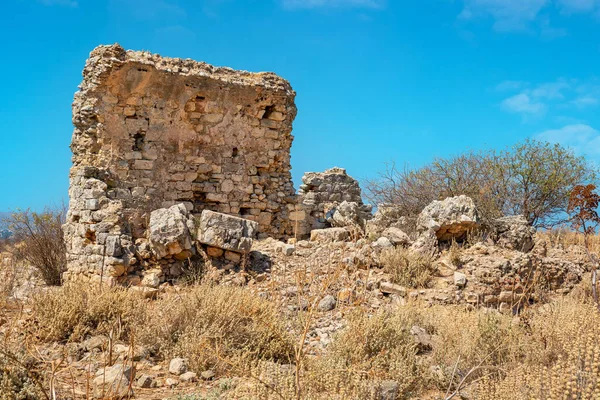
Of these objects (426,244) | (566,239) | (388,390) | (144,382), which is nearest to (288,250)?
(426,244)

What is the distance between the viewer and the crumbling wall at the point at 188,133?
34.7ft

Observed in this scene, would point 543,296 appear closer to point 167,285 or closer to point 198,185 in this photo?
point 167,285

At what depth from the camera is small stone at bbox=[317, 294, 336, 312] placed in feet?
20.8

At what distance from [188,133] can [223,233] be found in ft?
14.1

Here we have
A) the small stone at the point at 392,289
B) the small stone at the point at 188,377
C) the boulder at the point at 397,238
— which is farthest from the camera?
the boulder at the point at 397,238

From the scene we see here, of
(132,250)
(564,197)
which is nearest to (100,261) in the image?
(132,250)

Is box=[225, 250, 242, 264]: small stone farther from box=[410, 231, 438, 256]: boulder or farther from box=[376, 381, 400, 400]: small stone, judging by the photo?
box=[376, 381, 400, 400]: small stone

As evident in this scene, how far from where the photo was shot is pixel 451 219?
28.5 feet

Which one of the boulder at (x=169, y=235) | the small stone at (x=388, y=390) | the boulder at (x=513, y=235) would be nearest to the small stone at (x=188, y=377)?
the small stone at (x=388, y=390)

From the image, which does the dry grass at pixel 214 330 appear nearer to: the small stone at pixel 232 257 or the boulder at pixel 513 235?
the small stone at pixel 232 257

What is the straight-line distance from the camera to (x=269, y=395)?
336cm

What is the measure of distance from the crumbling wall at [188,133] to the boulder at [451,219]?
439 cm

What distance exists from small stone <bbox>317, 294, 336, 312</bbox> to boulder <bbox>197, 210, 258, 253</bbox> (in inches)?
71.9

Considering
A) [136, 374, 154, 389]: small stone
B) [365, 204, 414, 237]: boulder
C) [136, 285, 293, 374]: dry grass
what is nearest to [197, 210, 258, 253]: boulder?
[136, 285, 293, 374]: dry grass
